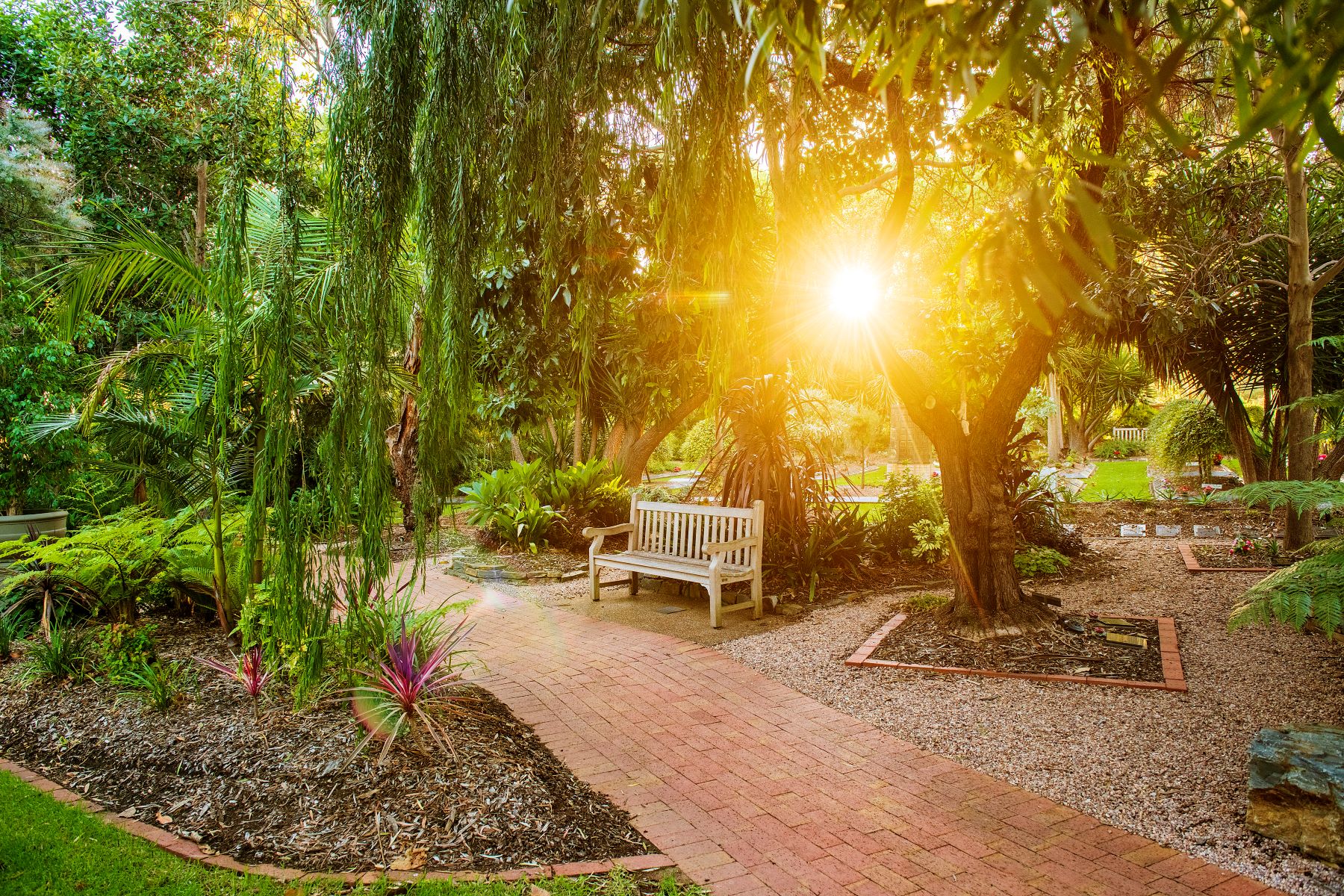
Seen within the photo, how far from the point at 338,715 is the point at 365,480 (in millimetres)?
1266

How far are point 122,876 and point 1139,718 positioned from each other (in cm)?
441

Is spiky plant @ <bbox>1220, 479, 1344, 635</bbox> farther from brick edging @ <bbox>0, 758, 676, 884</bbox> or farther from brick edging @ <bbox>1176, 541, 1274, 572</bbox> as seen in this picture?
brick edging @ <bbox>1176, 541, 1274, 572</bbox>

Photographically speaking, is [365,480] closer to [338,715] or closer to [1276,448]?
[338,715]

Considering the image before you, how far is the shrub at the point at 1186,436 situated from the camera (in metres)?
11.6

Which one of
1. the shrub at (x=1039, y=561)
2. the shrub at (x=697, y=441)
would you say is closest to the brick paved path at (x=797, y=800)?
the shrub at (x=1039, y=561)

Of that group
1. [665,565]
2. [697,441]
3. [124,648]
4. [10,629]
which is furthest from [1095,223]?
[697,441]

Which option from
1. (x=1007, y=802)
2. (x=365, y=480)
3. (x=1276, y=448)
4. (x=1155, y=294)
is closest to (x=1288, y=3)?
(x=1007, y=802)

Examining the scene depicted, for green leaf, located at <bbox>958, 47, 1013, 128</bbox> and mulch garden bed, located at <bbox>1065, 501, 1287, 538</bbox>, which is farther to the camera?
mulch garden bed, located at <bbox>1065, 501, 1287, 538</bbox>

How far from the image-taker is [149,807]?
10.5 ft

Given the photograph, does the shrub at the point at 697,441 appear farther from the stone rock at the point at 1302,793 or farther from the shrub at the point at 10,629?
the stone rock at the point at 1302,793

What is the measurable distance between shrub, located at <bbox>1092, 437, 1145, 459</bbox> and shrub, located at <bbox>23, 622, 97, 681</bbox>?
2963cm

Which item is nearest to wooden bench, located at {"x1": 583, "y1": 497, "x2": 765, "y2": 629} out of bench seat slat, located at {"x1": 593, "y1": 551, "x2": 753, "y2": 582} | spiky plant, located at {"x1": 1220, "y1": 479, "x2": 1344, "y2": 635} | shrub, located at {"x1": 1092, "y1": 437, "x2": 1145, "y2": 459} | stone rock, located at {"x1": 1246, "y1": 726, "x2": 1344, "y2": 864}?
bench seat slat, located at {"x1": 593, "y1": 551, "x2": 753, "y2": 582}

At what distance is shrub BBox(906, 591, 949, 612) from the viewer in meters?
6.15

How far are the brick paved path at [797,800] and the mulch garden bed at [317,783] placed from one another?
0.89ft
